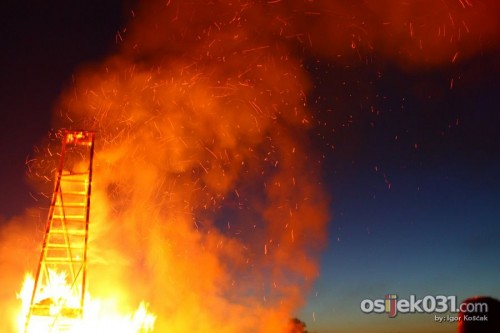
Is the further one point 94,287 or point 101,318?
point 94,287

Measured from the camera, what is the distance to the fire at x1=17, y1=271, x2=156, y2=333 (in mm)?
16672

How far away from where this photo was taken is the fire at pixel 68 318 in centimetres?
1667

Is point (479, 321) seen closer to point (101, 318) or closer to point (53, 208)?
point (53, 208)

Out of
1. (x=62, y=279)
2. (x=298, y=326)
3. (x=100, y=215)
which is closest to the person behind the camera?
(x=62, y=279)

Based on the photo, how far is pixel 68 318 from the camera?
16.6m

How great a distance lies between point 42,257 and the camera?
54.6 feet

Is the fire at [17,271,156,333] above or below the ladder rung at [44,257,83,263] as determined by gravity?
below

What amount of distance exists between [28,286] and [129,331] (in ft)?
15.4

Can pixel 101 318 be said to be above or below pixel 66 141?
below

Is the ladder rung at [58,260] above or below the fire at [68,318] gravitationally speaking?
above

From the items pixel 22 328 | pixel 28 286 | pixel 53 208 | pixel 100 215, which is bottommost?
pixel 22 328

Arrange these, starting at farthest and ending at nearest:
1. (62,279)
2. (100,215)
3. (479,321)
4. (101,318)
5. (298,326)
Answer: (298,326) < (100,215) < (101,318) < (62,279) < (479,321)

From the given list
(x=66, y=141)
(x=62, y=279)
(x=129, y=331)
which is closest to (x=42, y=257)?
(x=62, y=279)

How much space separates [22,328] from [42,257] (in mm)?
2546
